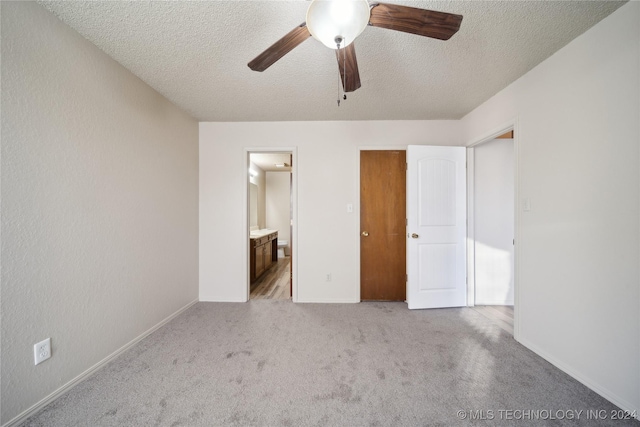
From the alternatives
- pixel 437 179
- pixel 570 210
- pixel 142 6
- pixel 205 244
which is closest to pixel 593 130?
pixel 570 210

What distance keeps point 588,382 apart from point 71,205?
12.1 feet

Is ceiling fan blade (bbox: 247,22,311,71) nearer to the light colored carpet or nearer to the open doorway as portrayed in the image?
the light colored carpet

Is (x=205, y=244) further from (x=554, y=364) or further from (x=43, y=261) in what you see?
(x=554, y=364)

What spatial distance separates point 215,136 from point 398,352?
3252mm

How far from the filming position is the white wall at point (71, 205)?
130cm

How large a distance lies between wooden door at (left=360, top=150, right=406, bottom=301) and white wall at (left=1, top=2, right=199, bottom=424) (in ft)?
7.76

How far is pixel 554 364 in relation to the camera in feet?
5.82

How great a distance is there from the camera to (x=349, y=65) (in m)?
1.35

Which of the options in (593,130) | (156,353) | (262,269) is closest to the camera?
(593,130)

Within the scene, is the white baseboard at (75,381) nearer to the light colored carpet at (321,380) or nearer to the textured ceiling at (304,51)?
the light colored carpet at (321,380)

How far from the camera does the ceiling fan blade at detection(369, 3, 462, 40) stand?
104 centimetres

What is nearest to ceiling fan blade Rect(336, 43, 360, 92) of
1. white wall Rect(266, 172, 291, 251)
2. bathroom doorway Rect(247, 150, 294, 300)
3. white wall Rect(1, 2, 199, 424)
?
bathroom doorway Rect(247, 150, 294, 300)

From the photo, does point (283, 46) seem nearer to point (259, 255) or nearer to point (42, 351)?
point (42, 351)

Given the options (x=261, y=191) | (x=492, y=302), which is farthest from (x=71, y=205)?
(x=261, y=191)
